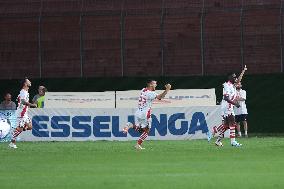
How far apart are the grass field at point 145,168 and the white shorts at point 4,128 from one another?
6.91 meters

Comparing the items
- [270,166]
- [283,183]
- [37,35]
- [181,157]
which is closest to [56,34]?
[37,35]

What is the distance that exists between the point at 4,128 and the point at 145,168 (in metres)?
14.1

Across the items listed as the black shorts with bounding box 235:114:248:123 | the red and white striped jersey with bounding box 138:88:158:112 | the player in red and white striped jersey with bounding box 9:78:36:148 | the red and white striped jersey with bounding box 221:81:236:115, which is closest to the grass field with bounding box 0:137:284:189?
the red and white striped jersey with bounding box 138:88:158:112

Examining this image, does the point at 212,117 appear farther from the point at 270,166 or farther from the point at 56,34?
the point at 270,166

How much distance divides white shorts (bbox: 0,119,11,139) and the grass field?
6910mm

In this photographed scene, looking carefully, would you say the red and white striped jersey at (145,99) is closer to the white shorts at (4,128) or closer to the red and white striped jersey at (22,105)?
the red and white striped jersey at (22,105)

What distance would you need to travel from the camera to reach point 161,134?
1194 inches

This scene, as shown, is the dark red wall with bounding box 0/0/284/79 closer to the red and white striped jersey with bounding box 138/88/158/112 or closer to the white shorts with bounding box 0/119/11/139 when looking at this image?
the white shorts with bounding box 0/119/11/139

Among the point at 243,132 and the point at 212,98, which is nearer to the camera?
the point at 212,98

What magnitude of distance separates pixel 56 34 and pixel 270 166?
21.1m

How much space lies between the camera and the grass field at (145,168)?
13.2 metres

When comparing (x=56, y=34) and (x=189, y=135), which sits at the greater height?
(x=56, y=34)

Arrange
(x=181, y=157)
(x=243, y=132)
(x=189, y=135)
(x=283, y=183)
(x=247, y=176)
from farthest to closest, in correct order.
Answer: (x=243, y=132)
(x=189, y=135)
(x=181, y=157)
(x=247, y=176)
(x=283, y=183)

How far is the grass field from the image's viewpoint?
13156 mm
